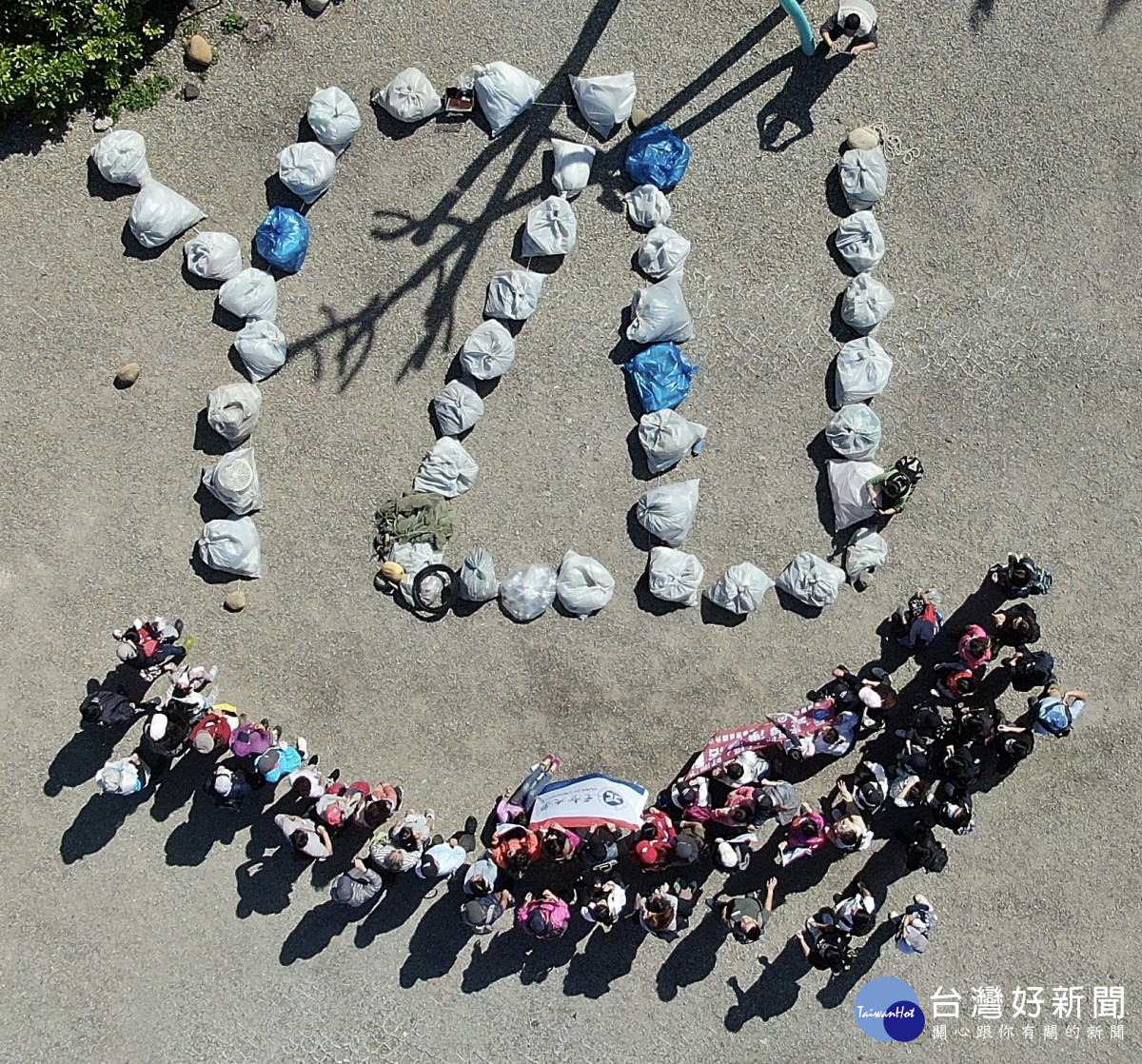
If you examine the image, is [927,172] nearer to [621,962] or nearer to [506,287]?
[506,287]

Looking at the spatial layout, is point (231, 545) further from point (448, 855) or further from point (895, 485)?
point (895, 485)

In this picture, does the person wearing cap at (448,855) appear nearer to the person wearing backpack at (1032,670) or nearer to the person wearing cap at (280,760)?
the person wearing cap at (280,760)

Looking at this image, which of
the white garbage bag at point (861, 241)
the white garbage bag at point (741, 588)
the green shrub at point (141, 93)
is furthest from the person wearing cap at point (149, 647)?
the white garbage bag at point (861, 241)

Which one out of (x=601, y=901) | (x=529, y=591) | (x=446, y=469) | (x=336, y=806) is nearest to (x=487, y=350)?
(x=446, y=469)

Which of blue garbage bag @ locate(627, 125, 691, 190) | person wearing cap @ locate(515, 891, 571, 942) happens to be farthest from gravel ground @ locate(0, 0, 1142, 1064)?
person wearing cap @ locate(515, 891, 571, 942)

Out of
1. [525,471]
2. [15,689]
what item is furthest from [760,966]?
[15,689]

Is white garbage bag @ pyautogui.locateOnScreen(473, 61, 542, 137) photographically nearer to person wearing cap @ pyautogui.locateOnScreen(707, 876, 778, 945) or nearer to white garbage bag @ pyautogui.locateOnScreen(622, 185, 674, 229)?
white garbage bag @ pyautogui.locateOnScreen(622, 185, 674, 229)
